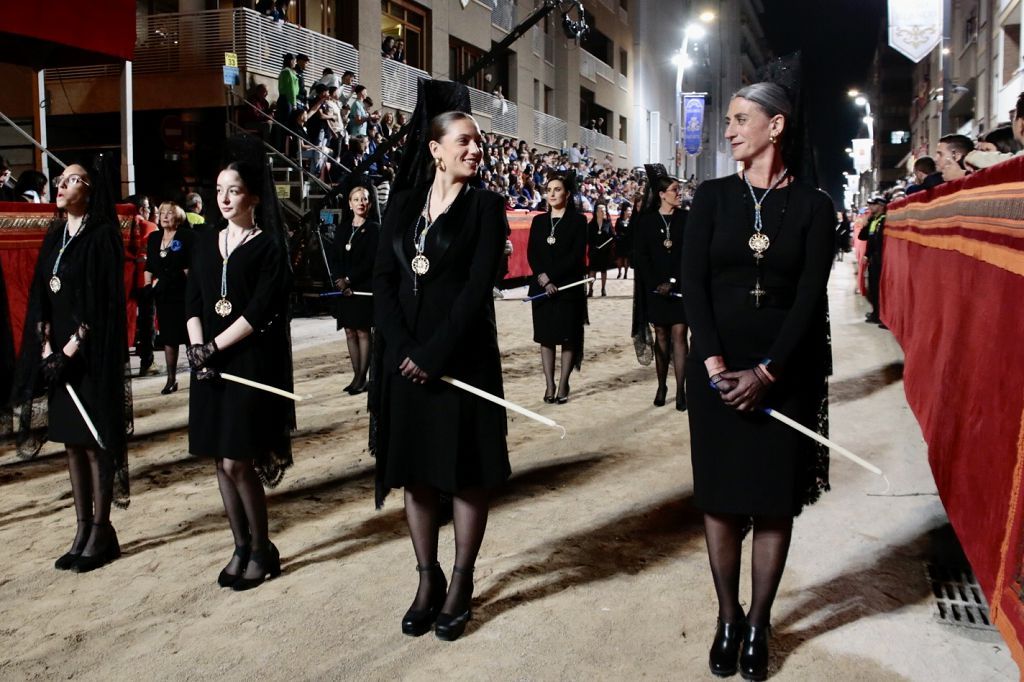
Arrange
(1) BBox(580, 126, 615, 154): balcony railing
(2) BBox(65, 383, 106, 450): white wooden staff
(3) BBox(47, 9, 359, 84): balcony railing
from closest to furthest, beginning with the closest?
1. (2) BBox(65, 383, 106, 450): white wooden staff
2. (3) BBox(47, 9, 359, 84): balcony railing
3. (1) BBox(580, 126, 615, 154): balcony railing

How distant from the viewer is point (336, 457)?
6.33m

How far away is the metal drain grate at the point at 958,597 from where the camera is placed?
11.7 feet

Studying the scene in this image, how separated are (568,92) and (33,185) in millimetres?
28661

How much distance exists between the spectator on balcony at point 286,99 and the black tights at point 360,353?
29.5 ft

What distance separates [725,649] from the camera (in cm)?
318

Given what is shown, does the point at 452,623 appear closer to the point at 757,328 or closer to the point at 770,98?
the point at 757,328

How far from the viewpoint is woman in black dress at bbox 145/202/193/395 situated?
8.49 meters

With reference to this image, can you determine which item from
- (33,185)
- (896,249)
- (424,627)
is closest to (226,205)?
(424,627)

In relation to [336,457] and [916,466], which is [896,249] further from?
[336,457]

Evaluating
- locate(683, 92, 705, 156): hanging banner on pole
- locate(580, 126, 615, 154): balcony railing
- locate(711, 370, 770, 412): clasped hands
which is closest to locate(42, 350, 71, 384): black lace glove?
locate(711, 370, 770, 412): clasped hands

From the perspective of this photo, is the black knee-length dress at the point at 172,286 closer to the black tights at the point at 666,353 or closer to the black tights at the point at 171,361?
the black tights at the point at 171,361

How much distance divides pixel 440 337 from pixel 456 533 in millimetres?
797

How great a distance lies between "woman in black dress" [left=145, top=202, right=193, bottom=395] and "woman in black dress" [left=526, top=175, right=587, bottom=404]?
3208 millimetres

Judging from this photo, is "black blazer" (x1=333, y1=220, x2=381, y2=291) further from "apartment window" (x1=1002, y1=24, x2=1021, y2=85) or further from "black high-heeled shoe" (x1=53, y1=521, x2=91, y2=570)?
"apartment window" (x1=1002, y1=24, x2=1021, y2=85)
